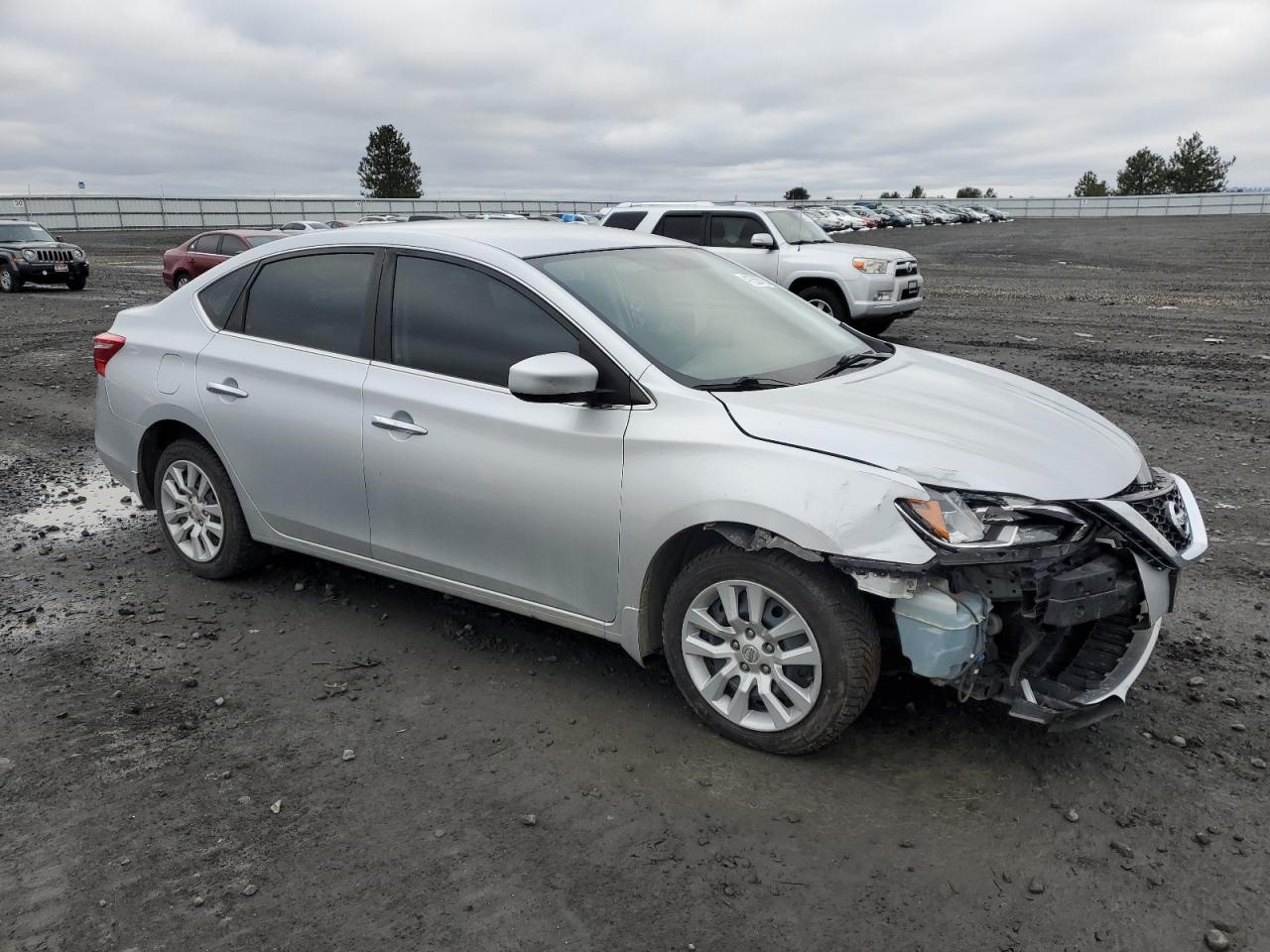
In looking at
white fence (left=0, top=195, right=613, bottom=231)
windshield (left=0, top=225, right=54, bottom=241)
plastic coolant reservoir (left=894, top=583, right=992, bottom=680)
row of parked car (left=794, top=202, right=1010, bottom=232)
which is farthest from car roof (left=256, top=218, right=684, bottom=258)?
row of parked car (left=794, top=202, right=1010, bottom=232)

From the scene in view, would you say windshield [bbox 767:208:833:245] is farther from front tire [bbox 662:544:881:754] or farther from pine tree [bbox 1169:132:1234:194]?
pine tree [bbox 1169:132:1234:194]

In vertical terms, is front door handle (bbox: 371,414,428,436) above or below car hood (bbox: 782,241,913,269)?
below

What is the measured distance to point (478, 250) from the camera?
166 inches

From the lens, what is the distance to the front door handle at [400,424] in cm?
410

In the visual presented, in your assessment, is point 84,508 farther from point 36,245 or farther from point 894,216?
→ point 894,216

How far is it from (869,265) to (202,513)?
1044 cm

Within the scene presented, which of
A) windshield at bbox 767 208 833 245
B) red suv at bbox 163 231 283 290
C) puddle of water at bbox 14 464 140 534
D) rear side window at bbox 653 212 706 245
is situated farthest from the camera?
red suv at bbox 163 231 283 290

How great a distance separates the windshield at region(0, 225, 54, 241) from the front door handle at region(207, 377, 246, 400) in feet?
73.1

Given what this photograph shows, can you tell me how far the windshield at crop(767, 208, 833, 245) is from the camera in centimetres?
1457

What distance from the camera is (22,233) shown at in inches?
917

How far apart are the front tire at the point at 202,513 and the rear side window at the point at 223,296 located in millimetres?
628

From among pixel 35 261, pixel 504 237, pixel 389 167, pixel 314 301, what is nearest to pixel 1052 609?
pixel 504 237

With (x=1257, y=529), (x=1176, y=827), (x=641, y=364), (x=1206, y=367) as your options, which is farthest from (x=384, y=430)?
(x=1206, y=367)

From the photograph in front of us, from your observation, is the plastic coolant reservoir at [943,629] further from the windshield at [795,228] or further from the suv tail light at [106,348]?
the windshield at [795,228]
